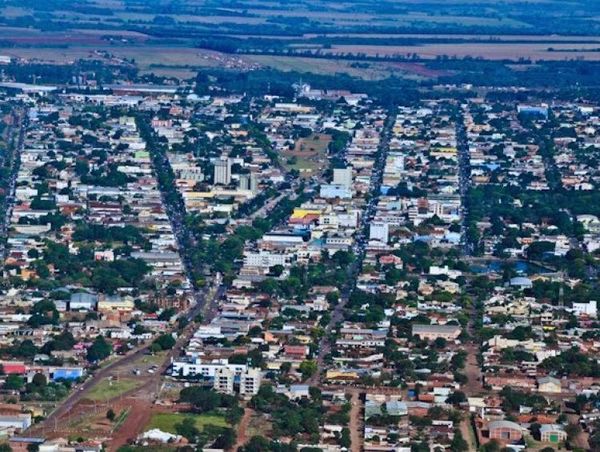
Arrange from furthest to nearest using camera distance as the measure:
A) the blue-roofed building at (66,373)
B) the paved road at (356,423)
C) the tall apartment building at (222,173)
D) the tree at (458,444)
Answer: the tall apartment building at (222,173)
the blue-roofed building at (66,373)
the paved road at (356,423)
the tree at (458,444)

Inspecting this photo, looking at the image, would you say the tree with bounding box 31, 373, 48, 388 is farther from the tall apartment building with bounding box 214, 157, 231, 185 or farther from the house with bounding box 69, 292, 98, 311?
the tall apartment building with bounding box 214, 157, 231, 185

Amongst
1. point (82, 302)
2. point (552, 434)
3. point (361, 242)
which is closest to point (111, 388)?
point (82, 302)

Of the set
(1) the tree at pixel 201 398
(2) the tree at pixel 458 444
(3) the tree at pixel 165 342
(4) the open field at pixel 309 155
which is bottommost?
(2) the tree at pixel 458 444

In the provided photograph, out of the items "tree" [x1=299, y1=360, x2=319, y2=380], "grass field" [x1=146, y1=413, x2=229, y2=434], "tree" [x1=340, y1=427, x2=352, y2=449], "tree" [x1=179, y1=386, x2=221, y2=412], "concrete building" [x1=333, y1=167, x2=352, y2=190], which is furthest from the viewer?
"concrete building" [x1=333, y1=167, x2=352, y2=190]

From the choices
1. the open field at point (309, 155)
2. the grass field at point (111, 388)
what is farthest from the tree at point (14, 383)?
the open field at point (309, 155)

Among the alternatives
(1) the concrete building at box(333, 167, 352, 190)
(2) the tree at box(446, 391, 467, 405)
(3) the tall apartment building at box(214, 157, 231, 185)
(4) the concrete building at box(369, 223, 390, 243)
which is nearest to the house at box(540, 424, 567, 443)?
(2) the tree at box(446, 391, 467, 405)

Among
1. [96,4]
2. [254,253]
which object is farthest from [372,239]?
[96,4]

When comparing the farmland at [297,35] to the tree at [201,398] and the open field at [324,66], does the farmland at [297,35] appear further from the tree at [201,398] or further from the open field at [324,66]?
the tree at [201,398]
